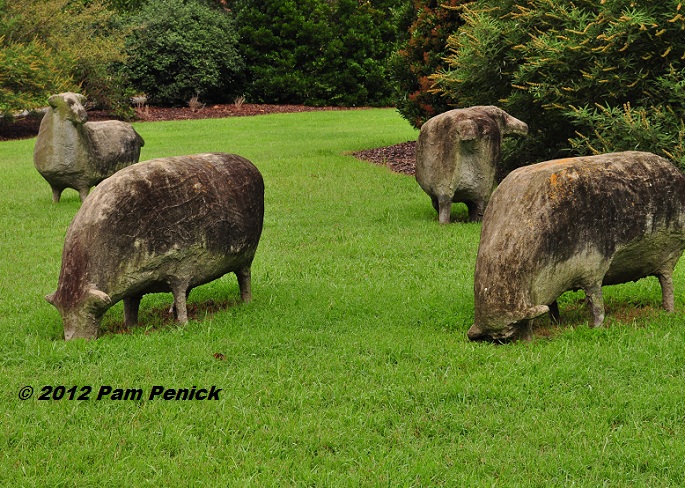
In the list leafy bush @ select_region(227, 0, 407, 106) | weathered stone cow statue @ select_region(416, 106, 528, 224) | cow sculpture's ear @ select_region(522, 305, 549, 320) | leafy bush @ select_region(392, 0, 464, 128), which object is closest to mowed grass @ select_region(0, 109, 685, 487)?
cow sculpture's ear @ select_region(522, 305, 549, 320)

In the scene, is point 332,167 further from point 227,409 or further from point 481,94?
point 227,409

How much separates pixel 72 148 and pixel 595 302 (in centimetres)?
941

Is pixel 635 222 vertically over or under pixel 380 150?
over

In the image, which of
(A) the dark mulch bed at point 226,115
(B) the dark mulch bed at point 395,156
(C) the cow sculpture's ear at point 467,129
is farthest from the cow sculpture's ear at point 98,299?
(A) the dark mulch bed at point 226,115

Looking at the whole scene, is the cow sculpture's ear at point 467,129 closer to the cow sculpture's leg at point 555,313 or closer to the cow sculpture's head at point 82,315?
the cow sculpture's leg at point 555,313

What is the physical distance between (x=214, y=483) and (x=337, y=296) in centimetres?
368

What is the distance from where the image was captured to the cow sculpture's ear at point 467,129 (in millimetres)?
10820

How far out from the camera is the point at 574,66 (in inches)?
478

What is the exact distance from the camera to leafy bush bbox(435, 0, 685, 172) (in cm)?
1129

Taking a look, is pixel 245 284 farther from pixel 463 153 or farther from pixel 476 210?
pixel 476 210

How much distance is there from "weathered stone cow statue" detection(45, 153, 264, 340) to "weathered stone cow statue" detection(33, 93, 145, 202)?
663 centimetres

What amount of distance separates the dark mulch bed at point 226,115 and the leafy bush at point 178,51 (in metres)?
0.86

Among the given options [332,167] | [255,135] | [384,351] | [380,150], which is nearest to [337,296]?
[384,351]

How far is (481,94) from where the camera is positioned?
47.9 ft
